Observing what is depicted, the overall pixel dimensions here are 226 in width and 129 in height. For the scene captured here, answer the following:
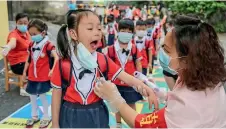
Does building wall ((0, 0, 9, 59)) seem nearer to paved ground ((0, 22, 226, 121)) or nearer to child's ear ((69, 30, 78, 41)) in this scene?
paved ground ((0, 22, 226, 121))

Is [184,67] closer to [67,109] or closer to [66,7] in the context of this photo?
[67,109]

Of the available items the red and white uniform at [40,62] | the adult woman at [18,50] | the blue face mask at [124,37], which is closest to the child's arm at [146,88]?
the blue face mask at [124,37]

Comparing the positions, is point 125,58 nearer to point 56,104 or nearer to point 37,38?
point 37,38

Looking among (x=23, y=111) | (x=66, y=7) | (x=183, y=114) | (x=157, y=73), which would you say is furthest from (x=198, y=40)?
(x=66, y=7)

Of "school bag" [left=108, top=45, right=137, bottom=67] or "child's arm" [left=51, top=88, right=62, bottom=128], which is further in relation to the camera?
"school bag" [left=108, top=45, right=137, bottom=67]

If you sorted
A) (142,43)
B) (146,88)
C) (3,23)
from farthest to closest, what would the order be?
(3,23), (142,43), (146,88)

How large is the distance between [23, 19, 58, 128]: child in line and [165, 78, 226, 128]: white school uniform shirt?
7.19ft

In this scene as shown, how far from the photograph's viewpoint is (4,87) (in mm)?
4941

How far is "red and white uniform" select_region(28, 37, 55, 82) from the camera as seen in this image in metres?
3.43

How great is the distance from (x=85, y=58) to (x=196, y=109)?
84 centimetres

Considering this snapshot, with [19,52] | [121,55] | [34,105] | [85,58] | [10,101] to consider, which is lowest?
[10,101]

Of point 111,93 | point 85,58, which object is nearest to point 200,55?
point 111,93

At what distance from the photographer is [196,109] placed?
1297mm

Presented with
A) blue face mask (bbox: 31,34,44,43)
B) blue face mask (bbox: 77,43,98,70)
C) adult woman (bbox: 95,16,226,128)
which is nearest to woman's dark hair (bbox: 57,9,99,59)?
blue face mask (bbox: 77,43,98,70)
